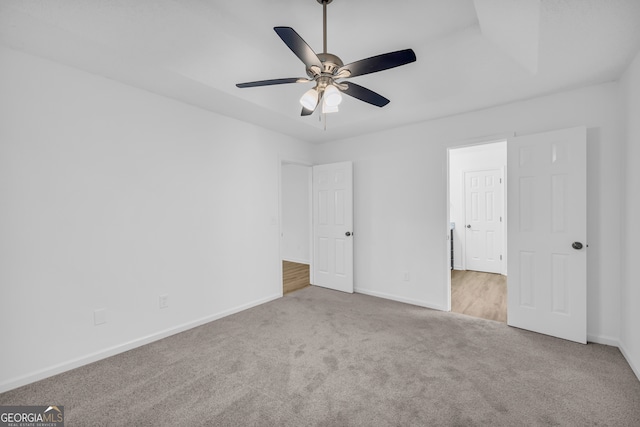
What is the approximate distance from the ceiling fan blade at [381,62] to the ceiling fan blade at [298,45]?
0.60 ft

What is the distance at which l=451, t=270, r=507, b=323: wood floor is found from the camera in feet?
11.3

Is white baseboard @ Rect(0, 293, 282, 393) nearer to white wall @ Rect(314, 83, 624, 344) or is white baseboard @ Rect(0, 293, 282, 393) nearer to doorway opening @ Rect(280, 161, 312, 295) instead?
white wall @ Rect(314, 83, 624, 344)

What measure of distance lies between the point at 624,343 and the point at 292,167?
5.73 meters

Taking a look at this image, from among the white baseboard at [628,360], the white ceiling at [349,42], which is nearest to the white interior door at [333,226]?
the white ceiling at [349,42]

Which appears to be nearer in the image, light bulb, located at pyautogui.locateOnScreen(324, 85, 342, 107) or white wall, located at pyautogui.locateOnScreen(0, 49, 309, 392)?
light bulb, located at pyautogui.locateOnScreen(324, 85, 342, 107)

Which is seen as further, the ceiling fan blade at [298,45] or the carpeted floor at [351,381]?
the carpeted floor at [351,381]

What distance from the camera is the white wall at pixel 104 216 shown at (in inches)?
79.9

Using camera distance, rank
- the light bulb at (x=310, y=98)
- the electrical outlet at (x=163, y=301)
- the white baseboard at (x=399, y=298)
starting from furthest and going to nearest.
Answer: the white baseboard at (x=399, y=298), the electrical outlet at (x=163, y=301), the light bulb at (x=310, y=98)

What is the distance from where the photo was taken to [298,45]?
1.50m

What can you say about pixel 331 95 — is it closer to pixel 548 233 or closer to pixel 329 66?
pixel 329 66

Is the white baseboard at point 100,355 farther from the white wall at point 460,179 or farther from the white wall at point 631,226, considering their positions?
the white wall at point 460,179

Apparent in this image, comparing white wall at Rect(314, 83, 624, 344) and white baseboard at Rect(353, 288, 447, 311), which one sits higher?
white wall at Rect(314, 83, 624, 344)

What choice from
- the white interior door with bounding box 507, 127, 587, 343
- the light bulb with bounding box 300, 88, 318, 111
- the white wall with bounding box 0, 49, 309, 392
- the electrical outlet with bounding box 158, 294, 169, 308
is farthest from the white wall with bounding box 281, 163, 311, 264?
the light bulb with bounding box 300, 88, 318, 111

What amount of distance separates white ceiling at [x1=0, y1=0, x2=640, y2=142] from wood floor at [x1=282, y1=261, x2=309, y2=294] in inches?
108
